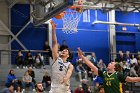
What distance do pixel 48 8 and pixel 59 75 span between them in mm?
7733

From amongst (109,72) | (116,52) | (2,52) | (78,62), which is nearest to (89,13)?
(116,52)

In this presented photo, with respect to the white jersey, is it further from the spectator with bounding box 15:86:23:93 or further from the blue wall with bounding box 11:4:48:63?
the blue wall with bounding box 11:4:48:63

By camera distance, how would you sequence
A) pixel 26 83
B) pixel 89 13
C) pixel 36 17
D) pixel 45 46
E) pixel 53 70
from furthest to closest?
pixel 89 13, pixel 45 46, pixel 26 83, pixel 36 17, pixel 53 70

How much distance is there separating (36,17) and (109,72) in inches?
337

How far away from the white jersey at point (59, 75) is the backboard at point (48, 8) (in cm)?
555

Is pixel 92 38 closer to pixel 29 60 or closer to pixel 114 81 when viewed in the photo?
pixel 29 60

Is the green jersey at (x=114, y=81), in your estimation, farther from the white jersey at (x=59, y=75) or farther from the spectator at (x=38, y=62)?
the spectator at (x=38, y=62)

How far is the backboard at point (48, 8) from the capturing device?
42.4ft

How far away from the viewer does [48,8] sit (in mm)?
14711

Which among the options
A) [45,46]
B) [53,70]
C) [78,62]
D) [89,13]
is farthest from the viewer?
[89,13]

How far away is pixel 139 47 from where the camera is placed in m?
27.5

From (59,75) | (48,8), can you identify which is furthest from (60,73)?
(48,8)

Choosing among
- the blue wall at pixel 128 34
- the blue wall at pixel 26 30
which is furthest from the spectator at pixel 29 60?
the blue wall at pixel 128 34

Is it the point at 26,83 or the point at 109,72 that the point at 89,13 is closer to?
the point at 26,83
